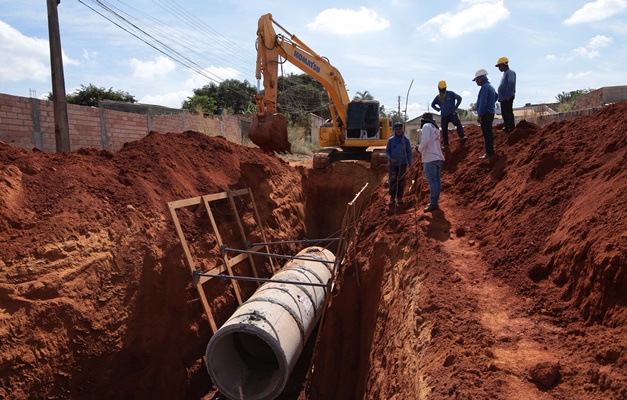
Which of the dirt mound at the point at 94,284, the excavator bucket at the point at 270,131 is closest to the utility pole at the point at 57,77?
the dirt mound at the point at 94,284

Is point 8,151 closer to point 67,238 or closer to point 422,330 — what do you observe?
point 67,238

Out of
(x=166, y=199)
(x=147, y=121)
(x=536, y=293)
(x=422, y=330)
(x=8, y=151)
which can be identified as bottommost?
(x=422, y=330)

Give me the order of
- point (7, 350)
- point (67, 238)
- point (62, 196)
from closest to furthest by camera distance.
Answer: point (7, 350) → point (67, 238) → point (62, 196)

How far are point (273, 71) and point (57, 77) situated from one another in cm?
514

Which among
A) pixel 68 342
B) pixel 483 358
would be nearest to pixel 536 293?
pixel 483 358

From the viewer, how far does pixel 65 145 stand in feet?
35.7

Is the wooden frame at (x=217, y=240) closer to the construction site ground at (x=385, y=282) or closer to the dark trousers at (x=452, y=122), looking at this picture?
the construction site ground at (x=385, y=282)

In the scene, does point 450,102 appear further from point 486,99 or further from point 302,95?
point 302,95

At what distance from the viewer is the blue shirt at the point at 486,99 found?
27.5ft

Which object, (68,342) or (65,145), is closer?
(68,342)

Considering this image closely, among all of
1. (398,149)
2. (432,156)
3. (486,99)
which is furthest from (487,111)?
(432,156)

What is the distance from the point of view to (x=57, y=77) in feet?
35.2

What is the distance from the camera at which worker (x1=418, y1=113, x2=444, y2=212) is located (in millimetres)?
7031

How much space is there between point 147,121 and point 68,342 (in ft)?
37.5
